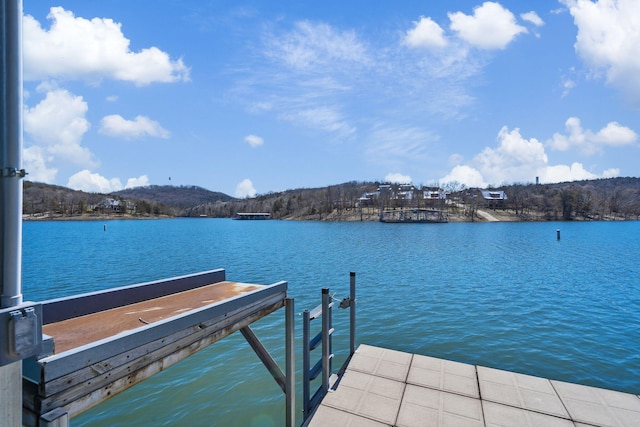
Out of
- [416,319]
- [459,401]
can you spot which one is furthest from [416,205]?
[459,401]

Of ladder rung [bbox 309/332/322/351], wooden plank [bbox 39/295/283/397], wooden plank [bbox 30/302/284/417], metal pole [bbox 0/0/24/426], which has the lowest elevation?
ladder rung [bbox 309/332/322/351]

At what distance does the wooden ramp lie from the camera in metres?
2.45

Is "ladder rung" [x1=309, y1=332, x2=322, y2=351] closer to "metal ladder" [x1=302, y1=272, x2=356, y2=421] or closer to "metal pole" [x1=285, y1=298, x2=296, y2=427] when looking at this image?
"metal ladder" [x1=302, y1=272, x2=356, y2=421]

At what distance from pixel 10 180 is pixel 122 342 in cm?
168

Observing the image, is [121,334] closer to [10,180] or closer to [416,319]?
[10,180]

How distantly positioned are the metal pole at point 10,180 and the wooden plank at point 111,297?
1.82m

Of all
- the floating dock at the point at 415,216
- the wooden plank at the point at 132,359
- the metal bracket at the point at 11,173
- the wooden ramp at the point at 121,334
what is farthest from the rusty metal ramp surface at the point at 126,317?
the floating dock at the point at 415,216

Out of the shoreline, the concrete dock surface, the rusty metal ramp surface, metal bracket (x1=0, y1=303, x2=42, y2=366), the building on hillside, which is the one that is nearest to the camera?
metal bracket (x1=0, y1=303, x2=42, y2=366)

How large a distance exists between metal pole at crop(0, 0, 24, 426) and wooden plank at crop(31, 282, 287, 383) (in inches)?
11.3

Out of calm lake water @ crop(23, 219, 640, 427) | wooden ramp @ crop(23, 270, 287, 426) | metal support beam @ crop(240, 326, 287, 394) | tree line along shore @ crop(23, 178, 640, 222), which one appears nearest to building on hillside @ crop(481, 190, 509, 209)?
tree line along shore @ crop(23, 178, 640, 222)

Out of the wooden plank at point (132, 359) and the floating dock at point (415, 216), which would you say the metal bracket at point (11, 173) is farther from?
the floating dock at point (415, 216)

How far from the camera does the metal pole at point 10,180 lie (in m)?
2.03

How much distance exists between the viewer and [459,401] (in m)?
5.21

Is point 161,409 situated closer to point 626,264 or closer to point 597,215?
point 626,264
